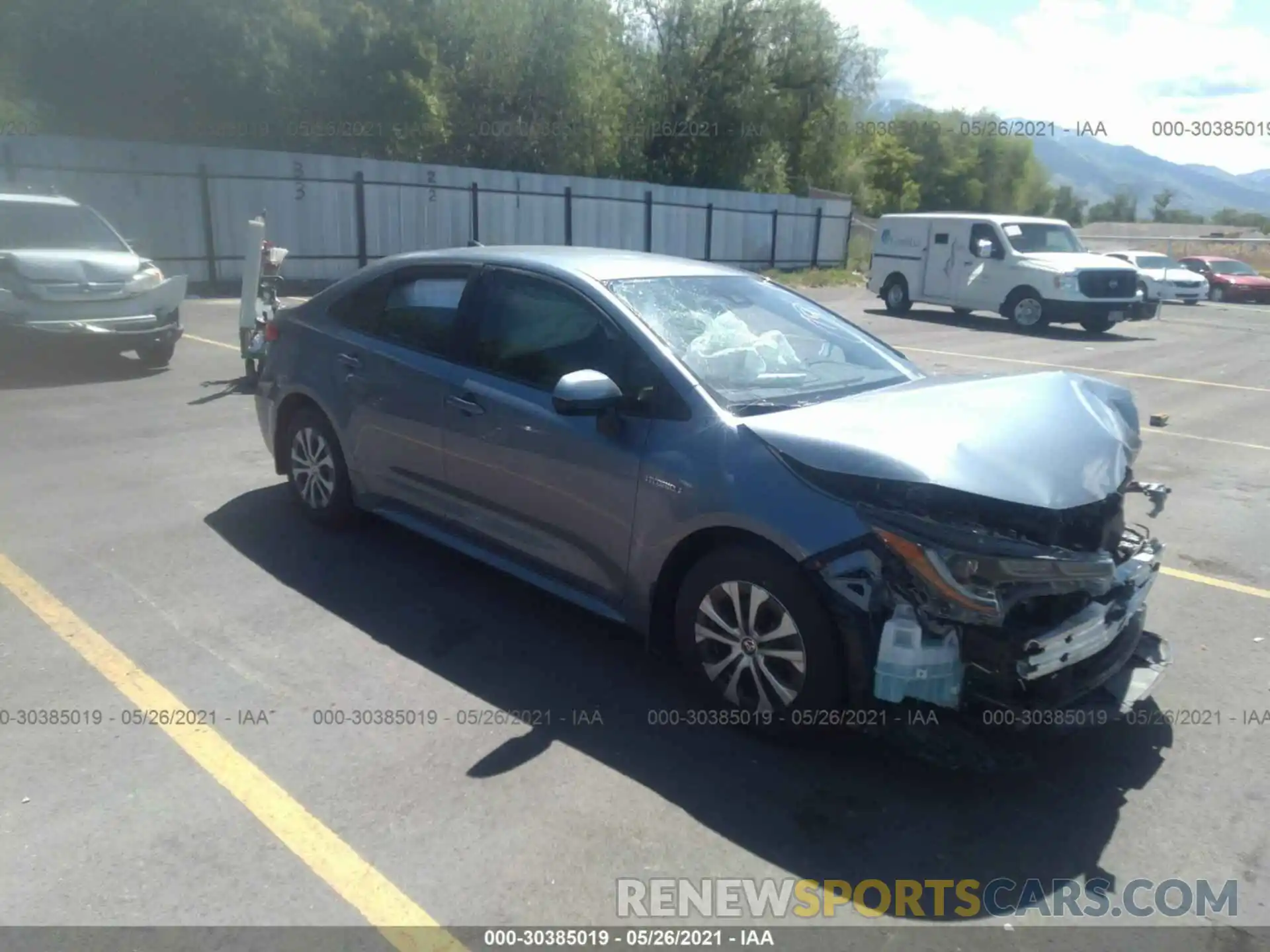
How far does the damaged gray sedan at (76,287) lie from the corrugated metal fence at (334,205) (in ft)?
15.9

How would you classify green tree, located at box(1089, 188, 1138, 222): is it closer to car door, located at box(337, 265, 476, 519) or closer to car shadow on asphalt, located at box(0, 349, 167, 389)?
car shadow on asphalt, located at box(0, 349, 167, 389)

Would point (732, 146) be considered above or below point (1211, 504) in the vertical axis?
above

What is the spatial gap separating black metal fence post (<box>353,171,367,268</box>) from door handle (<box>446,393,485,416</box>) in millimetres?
16087

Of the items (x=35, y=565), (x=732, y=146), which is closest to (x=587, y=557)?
(x=35, y=565)

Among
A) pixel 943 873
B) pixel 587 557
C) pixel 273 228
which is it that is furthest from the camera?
pixel 273 228

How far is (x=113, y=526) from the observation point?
587 cm

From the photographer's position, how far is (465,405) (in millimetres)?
4848

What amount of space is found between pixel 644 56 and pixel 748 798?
34754mm

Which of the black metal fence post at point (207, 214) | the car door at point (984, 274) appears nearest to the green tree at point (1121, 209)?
the car door at point (984, 274)

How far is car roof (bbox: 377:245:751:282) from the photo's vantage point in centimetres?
477

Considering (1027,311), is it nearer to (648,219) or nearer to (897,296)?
(897,296)

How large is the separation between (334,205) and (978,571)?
18524 mm

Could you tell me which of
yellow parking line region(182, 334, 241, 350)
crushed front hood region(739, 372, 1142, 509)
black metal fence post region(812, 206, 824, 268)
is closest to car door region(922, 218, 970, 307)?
black metal fence post region(812, 206, 824, 268)

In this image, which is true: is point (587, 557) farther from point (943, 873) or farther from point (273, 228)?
point (273, 228)
